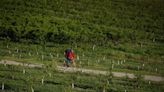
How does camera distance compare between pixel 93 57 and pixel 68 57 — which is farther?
pixel 93 57

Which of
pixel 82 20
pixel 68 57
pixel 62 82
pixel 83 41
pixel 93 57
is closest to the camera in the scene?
pixel 62 82

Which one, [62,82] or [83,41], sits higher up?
[83,41]

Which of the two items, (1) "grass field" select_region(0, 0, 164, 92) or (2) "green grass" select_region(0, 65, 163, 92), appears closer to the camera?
(2) "green grass" select_region(0, 65, 163, 92)

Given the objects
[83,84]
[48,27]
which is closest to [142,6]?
[48,27]

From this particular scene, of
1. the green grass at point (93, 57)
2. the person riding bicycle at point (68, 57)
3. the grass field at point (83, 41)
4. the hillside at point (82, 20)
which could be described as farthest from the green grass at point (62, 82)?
the hillside at point (82, 20)

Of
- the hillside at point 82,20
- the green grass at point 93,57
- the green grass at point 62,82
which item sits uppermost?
the hillside at point 82,20

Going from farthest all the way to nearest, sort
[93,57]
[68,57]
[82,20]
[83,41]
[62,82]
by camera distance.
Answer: [82,20] → [83,41] → [93,57] → [68,57] → [62,82]

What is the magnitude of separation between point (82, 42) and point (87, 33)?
6.68 feet

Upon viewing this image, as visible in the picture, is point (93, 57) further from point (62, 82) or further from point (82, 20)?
point (82, 20)

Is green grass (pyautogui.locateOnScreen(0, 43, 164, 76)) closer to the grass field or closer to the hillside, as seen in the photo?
the grass field

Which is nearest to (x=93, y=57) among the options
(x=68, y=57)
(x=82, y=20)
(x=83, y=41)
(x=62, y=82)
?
(x=68, y=57)

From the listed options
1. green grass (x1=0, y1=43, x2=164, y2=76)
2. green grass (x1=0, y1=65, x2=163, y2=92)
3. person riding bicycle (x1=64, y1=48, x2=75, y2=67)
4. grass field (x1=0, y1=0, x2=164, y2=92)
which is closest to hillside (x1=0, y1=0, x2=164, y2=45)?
grass field (x1=0, y1=0, x2=164, y2=92)

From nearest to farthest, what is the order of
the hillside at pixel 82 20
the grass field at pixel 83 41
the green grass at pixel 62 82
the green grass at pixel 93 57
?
1. the green grass at pixel 62 82
2. the grass field at pixel 83 41
3. the green grass at pixel 93 57
4. the hillside at pixel 82 20

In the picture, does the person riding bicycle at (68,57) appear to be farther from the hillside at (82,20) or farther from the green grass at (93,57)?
the hillside at (82,20)
